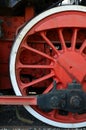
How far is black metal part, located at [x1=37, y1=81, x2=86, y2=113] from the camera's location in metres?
2.54

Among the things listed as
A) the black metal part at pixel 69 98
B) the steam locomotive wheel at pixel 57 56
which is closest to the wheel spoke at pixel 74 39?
the steam locomotive wheel at pixel 57 56

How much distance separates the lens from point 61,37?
268 centimetres

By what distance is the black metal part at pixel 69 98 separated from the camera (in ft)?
8.34

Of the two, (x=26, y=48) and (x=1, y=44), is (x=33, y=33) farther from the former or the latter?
(x=1, y=44)

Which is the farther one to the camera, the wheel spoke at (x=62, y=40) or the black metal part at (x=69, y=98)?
the wheel spoke at (x=62, y=40)

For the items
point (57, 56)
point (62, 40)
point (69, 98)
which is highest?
point (62, 40)

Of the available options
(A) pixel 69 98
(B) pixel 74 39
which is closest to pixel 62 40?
(B) pixel 74 39

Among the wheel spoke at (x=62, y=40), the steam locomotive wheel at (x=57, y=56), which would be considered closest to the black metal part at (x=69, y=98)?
the steam locomotive wheel at (x=57, y=56)

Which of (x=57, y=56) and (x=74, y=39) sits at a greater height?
(x=74, y=39)

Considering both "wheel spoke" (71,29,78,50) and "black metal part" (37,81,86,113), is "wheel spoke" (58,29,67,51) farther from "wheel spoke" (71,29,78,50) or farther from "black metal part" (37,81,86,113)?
"black metal part" (37,81,86,113)

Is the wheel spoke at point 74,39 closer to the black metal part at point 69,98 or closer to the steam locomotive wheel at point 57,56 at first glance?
the steam locomotive wheel at point 57,56

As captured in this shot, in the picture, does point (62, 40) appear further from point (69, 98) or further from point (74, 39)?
point (69, 98)

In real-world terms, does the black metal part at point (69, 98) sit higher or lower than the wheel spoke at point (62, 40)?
lower

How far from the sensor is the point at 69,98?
2.56 m
